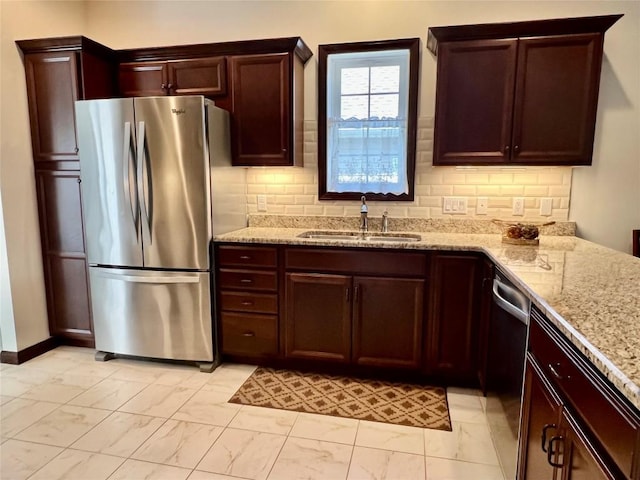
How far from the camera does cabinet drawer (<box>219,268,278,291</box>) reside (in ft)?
8.63

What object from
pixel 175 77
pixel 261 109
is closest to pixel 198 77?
pixel 175 77

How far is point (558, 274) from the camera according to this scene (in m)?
1.61

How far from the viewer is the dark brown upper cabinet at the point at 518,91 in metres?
2.32

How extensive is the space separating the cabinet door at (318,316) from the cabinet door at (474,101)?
108cm

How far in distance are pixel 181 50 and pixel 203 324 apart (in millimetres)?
1899

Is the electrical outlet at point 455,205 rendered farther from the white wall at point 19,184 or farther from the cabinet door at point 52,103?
the white wall at point 19,184

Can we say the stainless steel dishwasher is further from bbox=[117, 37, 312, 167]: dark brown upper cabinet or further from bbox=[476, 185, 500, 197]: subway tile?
bbox=[117, 37, 312, 167]: dark brown upper cabinet

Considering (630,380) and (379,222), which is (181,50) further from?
(630,380)

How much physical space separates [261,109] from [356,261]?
123cm

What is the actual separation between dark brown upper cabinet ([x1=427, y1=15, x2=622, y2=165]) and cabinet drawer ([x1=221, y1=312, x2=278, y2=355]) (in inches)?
62.3

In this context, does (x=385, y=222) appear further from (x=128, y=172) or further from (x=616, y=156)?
(x=128, y=172)

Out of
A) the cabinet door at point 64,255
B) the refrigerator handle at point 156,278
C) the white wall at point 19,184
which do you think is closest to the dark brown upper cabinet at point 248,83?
the white wall at point 19,184

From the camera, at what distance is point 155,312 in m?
2.71

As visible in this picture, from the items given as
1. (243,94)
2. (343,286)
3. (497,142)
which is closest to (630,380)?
(343,286)
